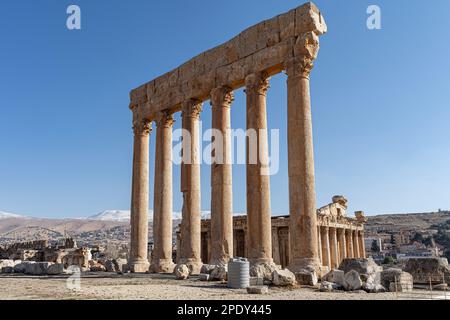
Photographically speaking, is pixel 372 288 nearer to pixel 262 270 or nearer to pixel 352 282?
pixel 352 282

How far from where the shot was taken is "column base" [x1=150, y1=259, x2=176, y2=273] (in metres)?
25.0

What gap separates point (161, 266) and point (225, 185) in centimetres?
680

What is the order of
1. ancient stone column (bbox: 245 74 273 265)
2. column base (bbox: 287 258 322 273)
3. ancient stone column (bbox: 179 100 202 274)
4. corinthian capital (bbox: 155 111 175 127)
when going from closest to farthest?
column base (bbox: 287 258 322 273)
ancient stone column (bbox: 245 74 273 265)
ancient stone column (bbox: 179 100 202 274)
corinthian capital (bbox: 155 111 175 127)

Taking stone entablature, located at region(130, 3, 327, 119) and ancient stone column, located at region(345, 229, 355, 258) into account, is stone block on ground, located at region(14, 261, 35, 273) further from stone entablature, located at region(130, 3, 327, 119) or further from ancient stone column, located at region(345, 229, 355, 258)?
ancient stone column, located at region(345, 229, 355, 258)

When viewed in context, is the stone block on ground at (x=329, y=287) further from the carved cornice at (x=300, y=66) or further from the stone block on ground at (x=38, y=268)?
the stone block on ground at (x=38, y=268)

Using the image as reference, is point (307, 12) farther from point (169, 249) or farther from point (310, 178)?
point (169, 249)

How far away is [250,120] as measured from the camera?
68.2 feet

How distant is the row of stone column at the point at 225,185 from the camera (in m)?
17.9

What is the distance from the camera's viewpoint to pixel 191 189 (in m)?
23.9

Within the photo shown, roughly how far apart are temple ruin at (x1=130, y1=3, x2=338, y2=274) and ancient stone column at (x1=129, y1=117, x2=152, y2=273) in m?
0.06

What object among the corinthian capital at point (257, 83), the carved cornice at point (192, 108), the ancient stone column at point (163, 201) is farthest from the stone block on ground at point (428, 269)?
the carved cornice at point (192, 108)

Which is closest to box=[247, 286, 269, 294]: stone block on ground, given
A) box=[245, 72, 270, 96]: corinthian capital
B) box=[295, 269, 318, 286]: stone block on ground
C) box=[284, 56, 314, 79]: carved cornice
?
box=[295, 269, 318, 286]: stone block on ground

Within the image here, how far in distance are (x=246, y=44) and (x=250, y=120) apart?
156 inches
